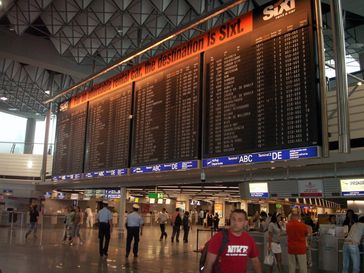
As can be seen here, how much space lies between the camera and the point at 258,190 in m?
10.1

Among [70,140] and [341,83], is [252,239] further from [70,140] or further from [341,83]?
→ [70,140]

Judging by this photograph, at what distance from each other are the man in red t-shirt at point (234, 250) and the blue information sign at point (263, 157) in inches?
166

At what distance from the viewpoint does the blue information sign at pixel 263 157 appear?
27.1ft

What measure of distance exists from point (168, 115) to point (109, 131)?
12.2 feet

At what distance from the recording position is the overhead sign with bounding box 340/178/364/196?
8622 millimetres

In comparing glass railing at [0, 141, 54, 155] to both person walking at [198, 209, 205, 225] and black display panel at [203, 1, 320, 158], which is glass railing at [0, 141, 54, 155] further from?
black display panel at [203, 1, 320, 158]

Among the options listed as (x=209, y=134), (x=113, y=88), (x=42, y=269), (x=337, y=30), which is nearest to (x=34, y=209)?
(x=113, y=88)

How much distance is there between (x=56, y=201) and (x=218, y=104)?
33198 mm

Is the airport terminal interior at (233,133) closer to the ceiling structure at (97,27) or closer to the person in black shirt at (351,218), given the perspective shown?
the person in black shirt at (351,218)

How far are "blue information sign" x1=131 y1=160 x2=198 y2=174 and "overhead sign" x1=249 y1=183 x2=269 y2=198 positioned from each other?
5.21 feet

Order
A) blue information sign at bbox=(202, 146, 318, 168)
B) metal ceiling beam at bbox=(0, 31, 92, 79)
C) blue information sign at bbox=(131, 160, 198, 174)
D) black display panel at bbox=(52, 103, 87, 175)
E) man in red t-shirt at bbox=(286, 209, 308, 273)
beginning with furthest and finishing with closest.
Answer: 1. metal ceiling beam at bbox=(0, 31, 92, 79)
2. black display panel at bbox=(52, 103, 87, 175)
3. blue information sign at bbox=(131, 160, 198, 174)
4. man in red t-shirt at bbox=(286, 209, 308, 273)
5. blue information sign at bbox=(202, 146, 318, 168)

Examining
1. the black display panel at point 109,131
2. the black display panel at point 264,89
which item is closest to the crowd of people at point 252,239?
the black display panel at point 109,131

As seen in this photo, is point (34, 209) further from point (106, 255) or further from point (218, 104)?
point (218, 104)

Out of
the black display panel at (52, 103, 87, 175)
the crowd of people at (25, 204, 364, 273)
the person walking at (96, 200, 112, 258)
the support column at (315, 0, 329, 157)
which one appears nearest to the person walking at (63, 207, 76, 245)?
the crowd of people at (25, 204, 364, 273)
